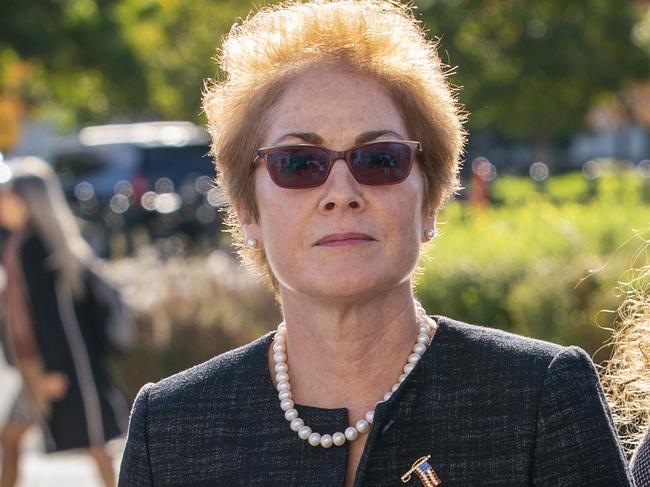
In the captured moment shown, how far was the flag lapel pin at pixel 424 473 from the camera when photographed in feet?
8.45

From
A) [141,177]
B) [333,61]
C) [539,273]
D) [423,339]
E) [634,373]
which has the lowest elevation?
[141,177]

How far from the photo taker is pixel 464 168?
20.8m

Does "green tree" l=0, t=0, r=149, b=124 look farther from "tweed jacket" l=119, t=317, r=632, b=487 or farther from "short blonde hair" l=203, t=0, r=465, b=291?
"tweed jacket" l=119, t=317, r=632, b=487

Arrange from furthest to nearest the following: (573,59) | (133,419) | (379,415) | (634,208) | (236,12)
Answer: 1. (573,59)
2. (236,12)
3. (634,208)
4. (133,419)
5. (379,415)

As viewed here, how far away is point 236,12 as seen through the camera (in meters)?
18.7

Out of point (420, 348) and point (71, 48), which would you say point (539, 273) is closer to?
point (420, 348)

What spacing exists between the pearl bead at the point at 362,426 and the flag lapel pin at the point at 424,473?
0.43 feet

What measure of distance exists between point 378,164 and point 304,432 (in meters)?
0.55

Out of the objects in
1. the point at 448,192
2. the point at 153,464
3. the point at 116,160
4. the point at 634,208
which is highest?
the point at 448,192

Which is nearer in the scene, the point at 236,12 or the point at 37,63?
the point at 236,12

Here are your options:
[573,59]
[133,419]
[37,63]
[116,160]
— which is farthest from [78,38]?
[133,419]

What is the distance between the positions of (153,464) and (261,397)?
0.26 metres

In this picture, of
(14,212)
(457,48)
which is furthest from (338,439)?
(457,48)

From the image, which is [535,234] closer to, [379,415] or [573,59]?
[379,415]
